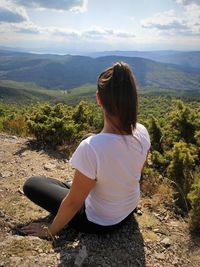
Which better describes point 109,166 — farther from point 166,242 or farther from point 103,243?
point 166,242

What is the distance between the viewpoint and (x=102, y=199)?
11.3ft

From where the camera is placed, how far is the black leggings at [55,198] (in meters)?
3.64

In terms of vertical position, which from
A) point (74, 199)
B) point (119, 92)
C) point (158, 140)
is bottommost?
point (158, 140)

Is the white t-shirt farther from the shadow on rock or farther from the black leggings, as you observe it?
the shadow on rock

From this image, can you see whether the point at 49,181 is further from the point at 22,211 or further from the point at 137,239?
the point at 137,239

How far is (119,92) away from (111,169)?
773mm

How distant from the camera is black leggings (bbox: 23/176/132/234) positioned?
3642 mm

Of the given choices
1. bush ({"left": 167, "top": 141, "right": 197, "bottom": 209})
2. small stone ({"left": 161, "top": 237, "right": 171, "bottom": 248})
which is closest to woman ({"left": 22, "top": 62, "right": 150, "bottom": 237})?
small stone ({"left": 161, "top": 237, "right": 171, "bottom": 248})

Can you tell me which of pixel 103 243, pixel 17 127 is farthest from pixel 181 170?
pixel 17 127

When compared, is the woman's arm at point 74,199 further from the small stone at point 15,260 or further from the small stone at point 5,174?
the small stone at point 5,174

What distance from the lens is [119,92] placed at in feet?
9.45

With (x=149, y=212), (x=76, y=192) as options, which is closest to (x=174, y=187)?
(x=149, y=212)

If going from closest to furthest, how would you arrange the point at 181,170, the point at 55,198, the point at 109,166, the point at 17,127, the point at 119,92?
the point at 119,92, the point at 109,166, the point at 55,198, the point at 181,170, the point at 17,127

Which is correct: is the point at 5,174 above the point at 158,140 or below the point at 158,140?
above
